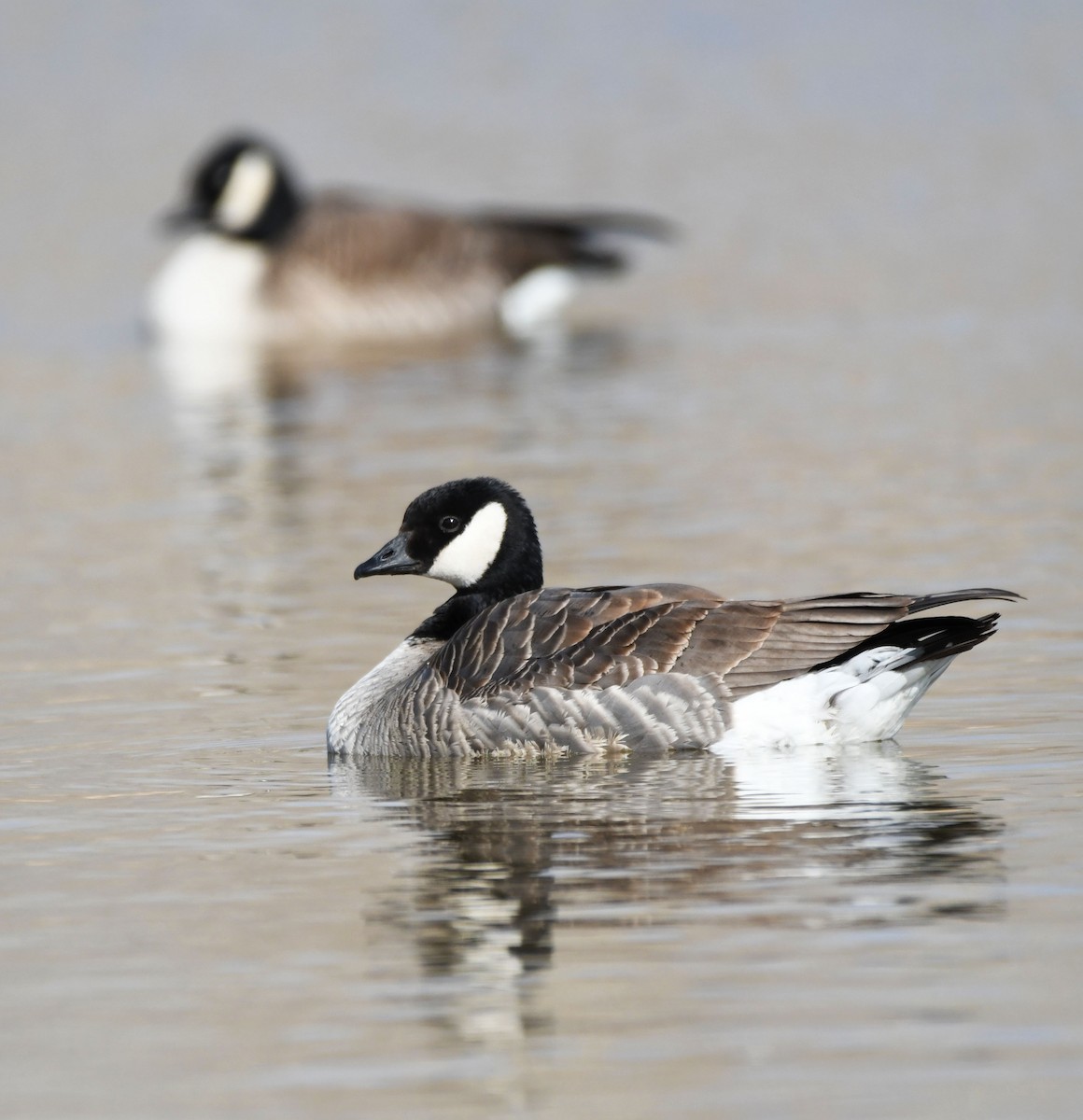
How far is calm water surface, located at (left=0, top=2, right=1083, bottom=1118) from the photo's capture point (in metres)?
5.57

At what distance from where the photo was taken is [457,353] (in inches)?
873

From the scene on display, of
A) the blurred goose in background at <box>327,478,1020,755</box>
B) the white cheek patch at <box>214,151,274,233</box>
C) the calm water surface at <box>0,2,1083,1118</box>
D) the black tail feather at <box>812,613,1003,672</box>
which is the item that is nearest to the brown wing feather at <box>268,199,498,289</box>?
the white cheek patch at <box>214,151,274,233</box>

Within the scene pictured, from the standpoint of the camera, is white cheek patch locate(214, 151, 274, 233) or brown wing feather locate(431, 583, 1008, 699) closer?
brown wing feather locate(431, 583, 1008, 699)

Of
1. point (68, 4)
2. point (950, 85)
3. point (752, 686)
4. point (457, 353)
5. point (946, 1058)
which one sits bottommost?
point (946, 1058)

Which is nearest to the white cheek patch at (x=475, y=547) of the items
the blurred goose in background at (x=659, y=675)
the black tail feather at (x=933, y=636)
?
the blurred goose in background at (x=659, y=675)

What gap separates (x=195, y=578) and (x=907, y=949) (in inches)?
289

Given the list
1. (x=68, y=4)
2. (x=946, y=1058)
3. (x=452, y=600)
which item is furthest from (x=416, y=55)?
(x=946, y=1058)

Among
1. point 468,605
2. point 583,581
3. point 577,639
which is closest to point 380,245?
point 583,581

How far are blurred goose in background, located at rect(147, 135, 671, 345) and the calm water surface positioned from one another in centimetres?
92

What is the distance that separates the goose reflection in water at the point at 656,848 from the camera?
638 cm

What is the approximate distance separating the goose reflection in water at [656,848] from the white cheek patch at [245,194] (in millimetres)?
15784

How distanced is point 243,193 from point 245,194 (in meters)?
0.02

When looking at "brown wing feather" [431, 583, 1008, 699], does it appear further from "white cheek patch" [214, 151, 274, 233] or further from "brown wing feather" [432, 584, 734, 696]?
"white cheek patch" [214, 151, 274, 233]

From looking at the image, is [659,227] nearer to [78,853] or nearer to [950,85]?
[950,85]
